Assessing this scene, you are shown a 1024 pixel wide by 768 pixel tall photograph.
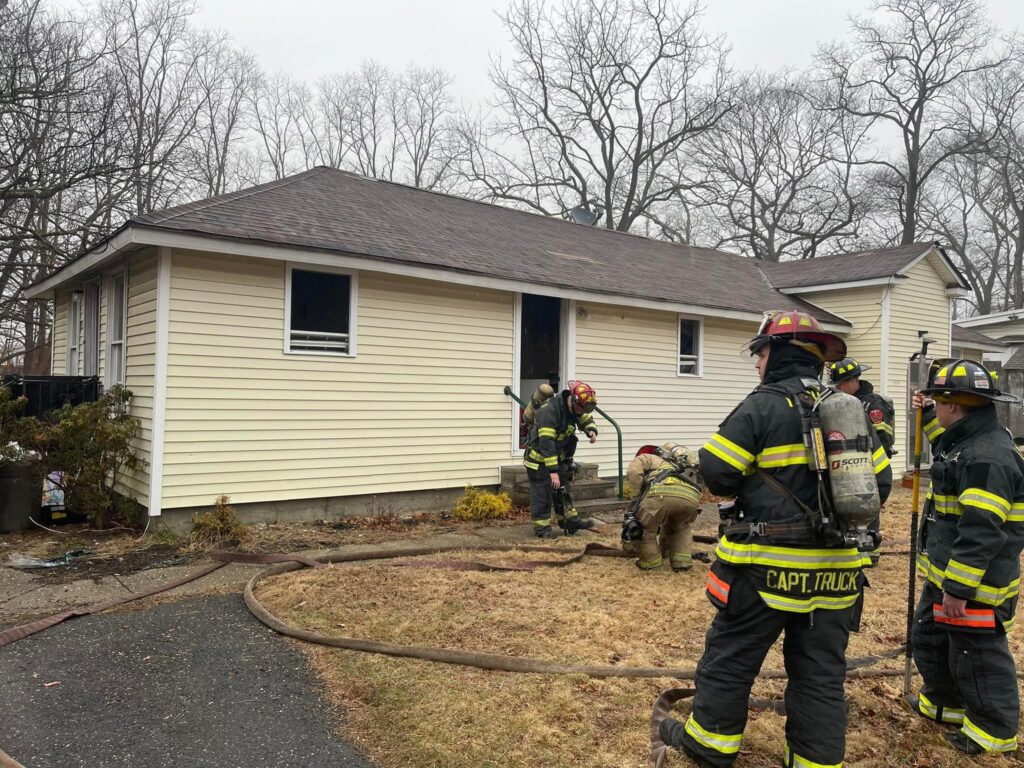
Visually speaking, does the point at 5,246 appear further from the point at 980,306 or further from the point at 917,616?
the point at 980,306

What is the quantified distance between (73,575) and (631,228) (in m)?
29.9

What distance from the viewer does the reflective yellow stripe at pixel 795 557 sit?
2908mm

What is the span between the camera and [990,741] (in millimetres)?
3404

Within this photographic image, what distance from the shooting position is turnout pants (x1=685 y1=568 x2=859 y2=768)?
291 centimetres

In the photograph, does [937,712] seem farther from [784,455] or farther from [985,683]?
[784,455]

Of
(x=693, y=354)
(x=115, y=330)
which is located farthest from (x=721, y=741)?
(x=693, y=354)

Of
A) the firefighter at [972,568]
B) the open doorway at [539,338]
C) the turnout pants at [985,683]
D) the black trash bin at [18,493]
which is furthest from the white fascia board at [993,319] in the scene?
the black trash bin at [18,493]

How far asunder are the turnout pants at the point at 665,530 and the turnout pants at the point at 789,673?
3380mm

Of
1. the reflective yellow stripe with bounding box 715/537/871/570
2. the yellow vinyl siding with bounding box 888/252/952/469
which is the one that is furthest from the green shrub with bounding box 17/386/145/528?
A: the yellow vinyl siding with bounding box 888/252/952/469

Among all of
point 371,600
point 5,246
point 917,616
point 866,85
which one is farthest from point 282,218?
point 866,85

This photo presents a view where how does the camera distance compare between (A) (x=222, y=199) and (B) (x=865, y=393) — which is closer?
(B) (x=865, y=393)

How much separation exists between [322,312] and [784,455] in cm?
693

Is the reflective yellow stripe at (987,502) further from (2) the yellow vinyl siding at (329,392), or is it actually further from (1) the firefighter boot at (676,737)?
(2) the yellow vinyl siding at (329,392)

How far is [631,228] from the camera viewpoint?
3306cm
